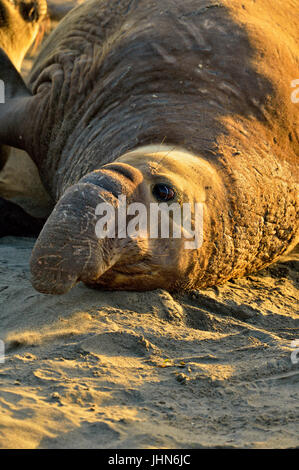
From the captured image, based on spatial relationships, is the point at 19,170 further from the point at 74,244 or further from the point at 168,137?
the point at 74,244

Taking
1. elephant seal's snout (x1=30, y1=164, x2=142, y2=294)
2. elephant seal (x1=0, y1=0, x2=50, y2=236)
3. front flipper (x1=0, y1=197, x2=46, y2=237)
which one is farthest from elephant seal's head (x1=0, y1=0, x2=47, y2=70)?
elephant seal's snout (x1=30, y1=164, x2=142, y2=294)

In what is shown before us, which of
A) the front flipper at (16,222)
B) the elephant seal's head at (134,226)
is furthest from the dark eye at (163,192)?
the front flipper at (16,222)

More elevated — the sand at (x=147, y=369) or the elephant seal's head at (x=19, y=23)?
the elephant seal's head at (x=19, y=23)

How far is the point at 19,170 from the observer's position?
642 cm

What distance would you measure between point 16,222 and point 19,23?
2113mm

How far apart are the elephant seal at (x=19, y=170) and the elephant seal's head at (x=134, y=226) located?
6.80ft

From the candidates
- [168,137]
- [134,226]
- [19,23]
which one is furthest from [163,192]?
[19,23]

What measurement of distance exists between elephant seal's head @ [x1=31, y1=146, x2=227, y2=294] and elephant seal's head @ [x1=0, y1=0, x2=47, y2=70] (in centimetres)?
325

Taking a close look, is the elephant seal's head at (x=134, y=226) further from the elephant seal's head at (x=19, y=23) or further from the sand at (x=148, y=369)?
the elephant seal's head at (x=19, y=23)

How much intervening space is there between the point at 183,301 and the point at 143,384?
98 centimetres

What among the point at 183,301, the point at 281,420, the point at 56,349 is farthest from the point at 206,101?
the point at 281,420

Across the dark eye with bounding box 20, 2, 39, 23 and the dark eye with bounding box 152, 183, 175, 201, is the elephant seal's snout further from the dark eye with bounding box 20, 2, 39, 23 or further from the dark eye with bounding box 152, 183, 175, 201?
the dark eye with bounding box 20, 2, 39, 23

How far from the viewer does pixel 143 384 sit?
2.74m

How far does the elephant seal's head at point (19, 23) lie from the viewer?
21.1 ft
